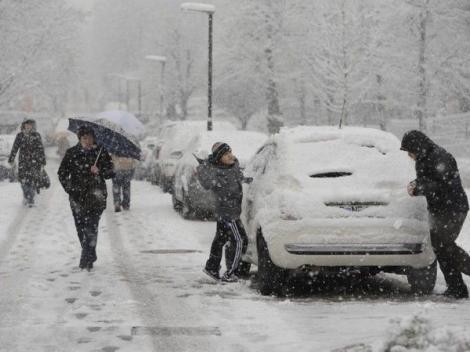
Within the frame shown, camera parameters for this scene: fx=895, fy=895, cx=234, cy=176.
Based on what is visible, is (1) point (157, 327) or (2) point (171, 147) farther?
(2) point (171, 147)

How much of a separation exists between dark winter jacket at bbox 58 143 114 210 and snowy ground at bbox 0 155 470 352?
2.70 feet

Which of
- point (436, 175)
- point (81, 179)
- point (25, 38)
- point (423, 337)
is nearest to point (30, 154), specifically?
point (81, 179)

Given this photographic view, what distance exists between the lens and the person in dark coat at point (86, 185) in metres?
10.4

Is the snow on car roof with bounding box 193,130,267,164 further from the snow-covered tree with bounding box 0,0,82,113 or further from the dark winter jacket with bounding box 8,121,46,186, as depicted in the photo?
the snow-covered tree with bounding box 0,0,82,113

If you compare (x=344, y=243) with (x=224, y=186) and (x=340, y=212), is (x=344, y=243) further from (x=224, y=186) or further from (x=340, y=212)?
(x=224, y=186)

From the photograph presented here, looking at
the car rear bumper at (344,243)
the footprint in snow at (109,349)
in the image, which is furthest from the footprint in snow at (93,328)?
the car rear bumper at (344,243)

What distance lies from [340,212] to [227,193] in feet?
5.19

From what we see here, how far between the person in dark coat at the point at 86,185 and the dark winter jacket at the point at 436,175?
384 centimetres

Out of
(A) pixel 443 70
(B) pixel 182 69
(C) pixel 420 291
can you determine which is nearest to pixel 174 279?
(C) pixel 420 291

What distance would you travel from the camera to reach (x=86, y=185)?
10.4 metres

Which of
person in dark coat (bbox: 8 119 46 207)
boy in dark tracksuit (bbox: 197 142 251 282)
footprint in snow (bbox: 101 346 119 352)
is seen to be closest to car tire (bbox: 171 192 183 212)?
person in dark coat (bbox: 8 119 46 207)

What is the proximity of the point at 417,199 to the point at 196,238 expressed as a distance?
6113 millimetres

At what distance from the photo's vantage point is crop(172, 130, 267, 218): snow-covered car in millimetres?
16438

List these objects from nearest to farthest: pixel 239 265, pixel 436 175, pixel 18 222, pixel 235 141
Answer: pixel 436 175
pixel 239 265
pixel 18 222
pixel 235 141
